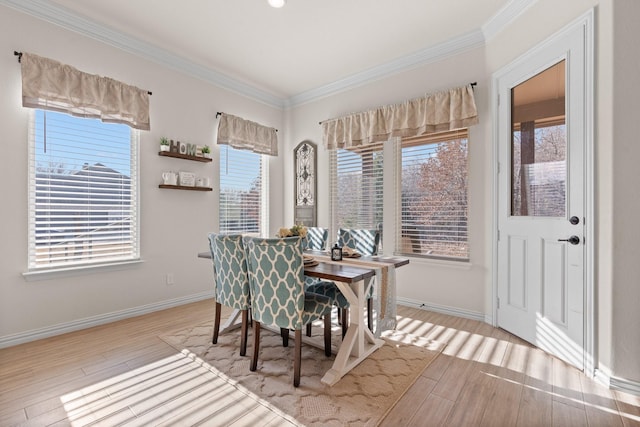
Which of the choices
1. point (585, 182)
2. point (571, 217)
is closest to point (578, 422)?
point (571, 217)

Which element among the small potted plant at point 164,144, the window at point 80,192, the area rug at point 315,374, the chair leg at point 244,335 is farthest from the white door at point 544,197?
the window at point 80,192

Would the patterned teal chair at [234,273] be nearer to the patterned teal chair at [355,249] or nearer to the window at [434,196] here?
the patterned teal chair at [355,249]

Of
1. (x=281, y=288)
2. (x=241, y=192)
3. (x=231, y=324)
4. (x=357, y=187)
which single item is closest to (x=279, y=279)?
(x=281, y=288)

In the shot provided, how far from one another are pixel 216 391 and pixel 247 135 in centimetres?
337

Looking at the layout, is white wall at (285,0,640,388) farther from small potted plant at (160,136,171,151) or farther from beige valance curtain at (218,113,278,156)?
small potted plant at (160,136,171,151)

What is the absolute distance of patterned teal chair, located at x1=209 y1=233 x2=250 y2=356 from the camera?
233cm

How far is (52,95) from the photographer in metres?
2.70

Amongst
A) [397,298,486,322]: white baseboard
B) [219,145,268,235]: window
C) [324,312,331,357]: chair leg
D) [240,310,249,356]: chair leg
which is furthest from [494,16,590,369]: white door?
[219,145,268,235]: window

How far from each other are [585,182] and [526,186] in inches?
22.0

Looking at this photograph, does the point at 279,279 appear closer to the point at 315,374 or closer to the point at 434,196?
the point at 315,374

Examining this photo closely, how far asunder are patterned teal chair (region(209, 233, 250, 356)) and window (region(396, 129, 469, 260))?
2.17 meters

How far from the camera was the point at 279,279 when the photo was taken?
203 centimetres

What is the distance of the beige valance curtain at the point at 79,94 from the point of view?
8.56 ft

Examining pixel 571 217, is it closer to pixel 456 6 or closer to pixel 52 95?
pixel 456 6
